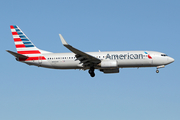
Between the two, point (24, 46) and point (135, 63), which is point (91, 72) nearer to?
point (135, 63)

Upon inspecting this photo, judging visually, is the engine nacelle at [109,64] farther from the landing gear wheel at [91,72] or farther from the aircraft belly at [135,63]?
the landing gear wheel at [91,72]

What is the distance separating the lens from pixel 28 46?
5434cm

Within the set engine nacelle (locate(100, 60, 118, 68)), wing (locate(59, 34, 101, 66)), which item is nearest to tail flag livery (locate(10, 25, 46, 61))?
wing (locate(59, 34, 101, 66))

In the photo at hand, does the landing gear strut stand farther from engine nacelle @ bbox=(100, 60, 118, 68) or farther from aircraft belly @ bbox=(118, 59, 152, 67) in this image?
aircraft belly @ bbox=(118, 59, 152, 67)

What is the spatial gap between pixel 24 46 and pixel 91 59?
507 inches

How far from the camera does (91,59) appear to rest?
4947 centimetres

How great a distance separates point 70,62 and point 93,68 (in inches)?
155

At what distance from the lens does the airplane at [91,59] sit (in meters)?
49.4

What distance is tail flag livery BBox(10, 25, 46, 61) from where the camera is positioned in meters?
52.8

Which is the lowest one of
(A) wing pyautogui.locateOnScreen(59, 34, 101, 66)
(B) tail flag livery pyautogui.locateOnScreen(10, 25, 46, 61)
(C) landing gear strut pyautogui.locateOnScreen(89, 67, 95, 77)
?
(C) landing gear strut pyautogui.locateOnScreen(89, 67, 95, 77)

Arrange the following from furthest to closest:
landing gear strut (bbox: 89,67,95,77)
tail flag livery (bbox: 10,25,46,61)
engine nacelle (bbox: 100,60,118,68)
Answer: tail flag livery (bbox: 10,25,46,61) < landing gear strut (bbox: 89,67,95,77) < engine nacelle (bbox: 100,60,118,68)

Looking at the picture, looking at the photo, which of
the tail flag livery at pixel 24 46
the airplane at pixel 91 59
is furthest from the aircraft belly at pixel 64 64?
the tail flag livery at pixel 24 46

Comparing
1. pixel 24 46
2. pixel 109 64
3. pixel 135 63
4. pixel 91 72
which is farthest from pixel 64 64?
pixel 135 63

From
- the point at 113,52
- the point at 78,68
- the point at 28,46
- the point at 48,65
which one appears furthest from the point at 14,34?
the point at 113,52
